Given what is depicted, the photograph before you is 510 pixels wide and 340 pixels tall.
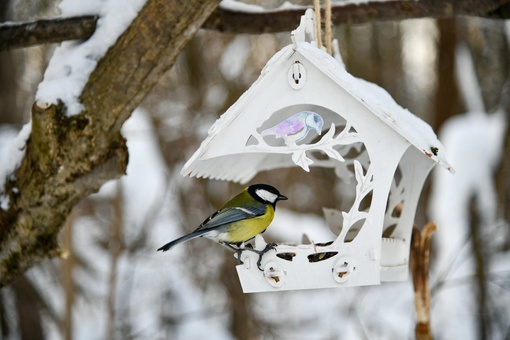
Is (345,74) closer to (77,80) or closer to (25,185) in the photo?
(77,80)

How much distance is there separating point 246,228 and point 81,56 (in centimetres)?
88

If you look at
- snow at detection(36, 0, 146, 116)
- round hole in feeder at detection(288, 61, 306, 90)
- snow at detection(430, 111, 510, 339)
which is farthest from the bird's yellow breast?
snow at detection(430, 111, 510, 339)

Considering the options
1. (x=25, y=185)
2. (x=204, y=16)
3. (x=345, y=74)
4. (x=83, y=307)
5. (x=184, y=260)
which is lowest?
(x=83, y=307)

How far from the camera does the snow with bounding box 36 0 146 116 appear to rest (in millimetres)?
2406

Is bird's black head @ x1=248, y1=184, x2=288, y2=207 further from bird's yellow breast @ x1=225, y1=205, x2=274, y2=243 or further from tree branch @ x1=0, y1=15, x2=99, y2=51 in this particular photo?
tree branch @ x1=0, y1=15, x2=99, y2=51

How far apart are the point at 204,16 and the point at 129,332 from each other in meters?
4.00

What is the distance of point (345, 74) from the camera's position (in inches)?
86.5

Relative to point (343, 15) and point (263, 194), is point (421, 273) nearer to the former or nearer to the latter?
point (263, 194)

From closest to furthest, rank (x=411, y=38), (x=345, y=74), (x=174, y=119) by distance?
(x=345, y=74)
(x=174, y=119)
(x=411, y=38)

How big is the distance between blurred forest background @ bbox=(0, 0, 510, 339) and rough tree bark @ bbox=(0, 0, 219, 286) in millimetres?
3219

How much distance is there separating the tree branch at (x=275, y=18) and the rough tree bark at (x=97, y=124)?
211mm

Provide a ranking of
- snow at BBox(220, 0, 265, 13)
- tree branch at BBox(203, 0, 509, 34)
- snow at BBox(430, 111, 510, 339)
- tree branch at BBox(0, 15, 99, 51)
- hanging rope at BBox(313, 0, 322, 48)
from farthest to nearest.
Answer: snow at BBox(430, 111, 510, 339), snow at BBox(220, 0, 265, 13), tree branch at BBox(203, 0, 509, 34), tree branch at BBox(0, 15, 99, 51), hanging rope at BBox(313, 0, 322, 48)

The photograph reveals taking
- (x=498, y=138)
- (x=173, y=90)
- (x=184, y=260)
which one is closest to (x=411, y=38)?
(x=498, y=138)

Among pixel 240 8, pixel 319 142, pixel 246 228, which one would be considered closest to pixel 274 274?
pixel 246 228
